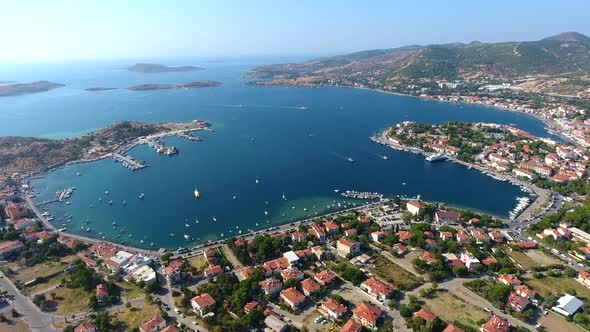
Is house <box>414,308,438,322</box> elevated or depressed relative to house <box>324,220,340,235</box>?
elevated

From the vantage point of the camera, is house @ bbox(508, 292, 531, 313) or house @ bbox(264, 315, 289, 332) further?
house @ bbox(508, 292, 531, 313)

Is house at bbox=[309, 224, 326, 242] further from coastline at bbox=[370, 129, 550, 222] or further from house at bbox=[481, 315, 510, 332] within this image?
coastline at bbox=[370, 129, 550, 222]

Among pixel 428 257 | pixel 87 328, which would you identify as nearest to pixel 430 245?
pixel 428 257

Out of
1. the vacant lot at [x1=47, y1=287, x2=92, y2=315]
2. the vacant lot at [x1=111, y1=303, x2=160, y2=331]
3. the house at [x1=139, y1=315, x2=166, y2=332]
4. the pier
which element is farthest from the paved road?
the pier

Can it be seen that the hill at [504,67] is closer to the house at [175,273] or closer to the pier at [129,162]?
the pier at [129,162]

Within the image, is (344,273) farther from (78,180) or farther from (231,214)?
(78,180)

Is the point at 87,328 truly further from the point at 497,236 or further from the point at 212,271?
the point at 497,236

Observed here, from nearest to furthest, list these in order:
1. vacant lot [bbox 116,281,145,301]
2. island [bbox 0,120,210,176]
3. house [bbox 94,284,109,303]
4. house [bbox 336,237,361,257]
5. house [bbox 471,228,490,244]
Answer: house [bbox 94,284,109,303] < vacant lot [bbox 116,281,145,301] < house [bbox 336,237,361,257] < house [bbox 471,228,490,244] < island [bbox 0,120,210,176]
